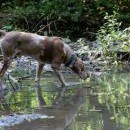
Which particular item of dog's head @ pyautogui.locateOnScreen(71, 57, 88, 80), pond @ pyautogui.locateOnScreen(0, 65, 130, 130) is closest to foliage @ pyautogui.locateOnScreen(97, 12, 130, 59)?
pond @ pyautogui.locateOnScreen(0, 65, 130, 130)

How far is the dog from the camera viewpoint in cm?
1078

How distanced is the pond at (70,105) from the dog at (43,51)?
0.36 m

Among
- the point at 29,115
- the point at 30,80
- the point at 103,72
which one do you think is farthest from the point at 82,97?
the point at 103,72

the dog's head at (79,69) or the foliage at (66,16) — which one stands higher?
the dog's head at (79,69)

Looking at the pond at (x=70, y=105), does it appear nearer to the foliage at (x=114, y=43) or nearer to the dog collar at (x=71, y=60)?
the dog collar at (x=71, y=60)

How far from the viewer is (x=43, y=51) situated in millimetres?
11070

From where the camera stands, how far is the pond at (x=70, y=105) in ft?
20.4

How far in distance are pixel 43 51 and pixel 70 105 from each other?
3.37 m

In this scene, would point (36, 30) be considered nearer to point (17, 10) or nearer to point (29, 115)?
point (17, 10)

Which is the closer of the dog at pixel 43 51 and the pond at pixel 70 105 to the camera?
the pond at pixel 70 105

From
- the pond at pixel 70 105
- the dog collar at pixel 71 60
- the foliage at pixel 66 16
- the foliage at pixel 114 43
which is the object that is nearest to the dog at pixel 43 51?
the dog collar at pixel 71 60

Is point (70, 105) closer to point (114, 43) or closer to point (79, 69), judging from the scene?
point (79, 69)

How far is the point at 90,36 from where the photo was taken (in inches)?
752

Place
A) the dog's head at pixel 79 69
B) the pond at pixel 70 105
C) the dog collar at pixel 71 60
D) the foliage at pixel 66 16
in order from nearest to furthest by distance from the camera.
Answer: the pond at pixel 70 105 < the dog collar at pixel 71 60 < the dog's head at pixel 79 69 < the foliage at pixel 66 16
